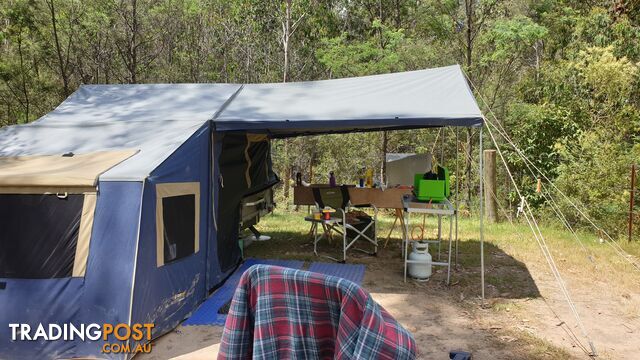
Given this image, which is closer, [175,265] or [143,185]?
[143,185]

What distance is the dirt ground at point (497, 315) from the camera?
331 cm

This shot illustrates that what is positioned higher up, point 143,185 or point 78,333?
point 143,185

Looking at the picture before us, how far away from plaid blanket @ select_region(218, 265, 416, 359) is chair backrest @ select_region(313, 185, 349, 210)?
4.02 metres

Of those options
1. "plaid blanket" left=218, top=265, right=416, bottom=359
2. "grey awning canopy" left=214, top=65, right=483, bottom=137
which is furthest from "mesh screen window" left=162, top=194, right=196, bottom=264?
"plaid blanket" left=218, top=265, right=416, bottom=359

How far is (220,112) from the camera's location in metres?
4.56

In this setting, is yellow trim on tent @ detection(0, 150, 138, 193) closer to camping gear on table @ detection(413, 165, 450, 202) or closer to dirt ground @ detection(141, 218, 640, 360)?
dirt ground @ detection(141, 218, 640, 360)

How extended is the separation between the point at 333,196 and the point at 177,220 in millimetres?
2345

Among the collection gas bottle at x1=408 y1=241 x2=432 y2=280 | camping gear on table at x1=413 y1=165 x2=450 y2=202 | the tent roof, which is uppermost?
the tent roof

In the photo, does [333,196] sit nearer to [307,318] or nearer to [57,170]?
[57,170]

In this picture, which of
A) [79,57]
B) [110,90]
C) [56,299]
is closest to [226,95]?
[110,90]

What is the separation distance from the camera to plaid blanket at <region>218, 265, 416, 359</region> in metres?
Result: 1.42

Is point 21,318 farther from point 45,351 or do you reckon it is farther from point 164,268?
point 164,268

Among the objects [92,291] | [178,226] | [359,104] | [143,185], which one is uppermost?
[359,104]

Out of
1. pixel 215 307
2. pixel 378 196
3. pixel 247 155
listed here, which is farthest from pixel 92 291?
pixel 378 196
